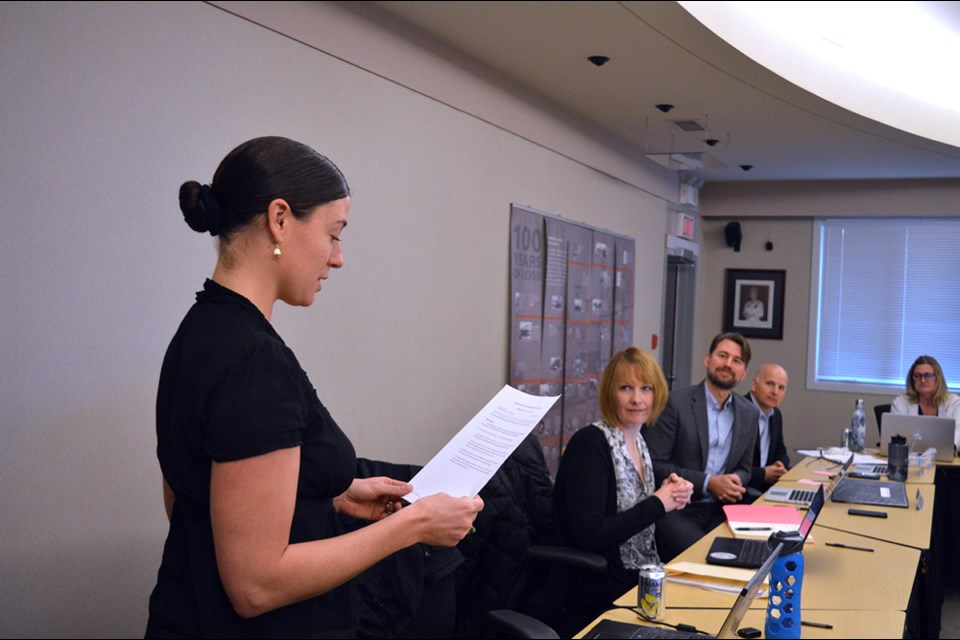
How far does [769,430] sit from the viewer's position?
14.7 feet

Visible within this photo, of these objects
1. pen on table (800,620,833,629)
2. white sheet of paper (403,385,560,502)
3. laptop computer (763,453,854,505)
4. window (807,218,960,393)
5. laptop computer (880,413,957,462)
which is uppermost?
window (807,218,960,393)

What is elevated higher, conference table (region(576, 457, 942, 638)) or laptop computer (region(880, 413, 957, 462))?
laptop computer (region(880, 413, 957, 462))

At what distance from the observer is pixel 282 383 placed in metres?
1.15

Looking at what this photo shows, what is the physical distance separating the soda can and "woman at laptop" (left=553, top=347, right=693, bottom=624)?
83 centimetres

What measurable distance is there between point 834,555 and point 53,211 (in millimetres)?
2400

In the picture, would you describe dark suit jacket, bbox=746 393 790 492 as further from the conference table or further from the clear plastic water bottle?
the conference table

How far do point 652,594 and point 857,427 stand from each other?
2.75m

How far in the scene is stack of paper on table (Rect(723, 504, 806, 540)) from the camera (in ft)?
8.86

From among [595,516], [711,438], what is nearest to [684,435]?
[711,438]

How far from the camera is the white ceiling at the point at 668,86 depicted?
2975mm

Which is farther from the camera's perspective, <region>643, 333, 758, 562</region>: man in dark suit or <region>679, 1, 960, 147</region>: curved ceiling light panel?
<region>643, 333, 758, 562</region>: man in dark suit

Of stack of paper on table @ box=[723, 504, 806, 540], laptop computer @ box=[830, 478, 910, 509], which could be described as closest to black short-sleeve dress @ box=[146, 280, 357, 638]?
stack of paper on table @ box=[723, 504, 806, 540]

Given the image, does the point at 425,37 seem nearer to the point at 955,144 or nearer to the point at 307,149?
the point at 955,144

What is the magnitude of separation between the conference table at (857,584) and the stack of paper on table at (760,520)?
0.05 meters
